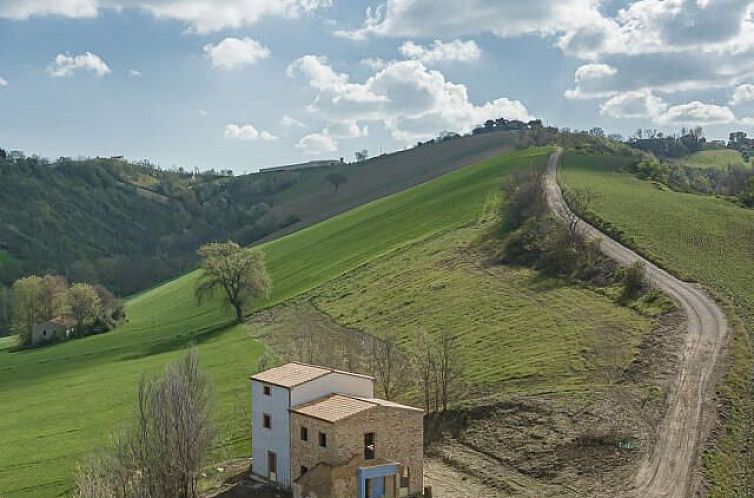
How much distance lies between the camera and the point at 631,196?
9919 centimetres

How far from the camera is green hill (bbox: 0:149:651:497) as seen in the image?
5322 cm

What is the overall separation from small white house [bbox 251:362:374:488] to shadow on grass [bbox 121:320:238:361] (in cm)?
3976

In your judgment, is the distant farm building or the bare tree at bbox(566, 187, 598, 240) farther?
the distant farm building

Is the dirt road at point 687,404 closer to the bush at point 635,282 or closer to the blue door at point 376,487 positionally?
the bush at point 635,282

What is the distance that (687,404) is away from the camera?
4438cm

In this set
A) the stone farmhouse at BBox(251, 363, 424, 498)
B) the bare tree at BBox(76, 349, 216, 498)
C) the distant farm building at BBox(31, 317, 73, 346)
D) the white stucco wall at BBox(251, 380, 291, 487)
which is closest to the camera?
the stone farmhouse at BBox(251, 363, 424, 498)

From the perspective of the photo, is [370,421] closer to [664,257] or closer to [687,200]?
[664,257]

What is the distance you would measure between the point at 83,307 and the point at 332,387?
7902 centimetres

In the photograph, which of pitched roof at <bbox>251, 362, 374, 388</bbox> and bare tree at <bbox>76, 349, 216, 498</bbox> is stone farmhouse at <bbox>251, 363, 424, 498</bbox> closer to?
pitched roof at <bbox>251, 362, 374, 388</bbox>

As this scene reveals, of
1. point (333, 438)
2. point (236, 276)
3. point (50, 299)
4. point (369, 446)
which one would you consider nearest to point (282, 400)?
point (333, 438)

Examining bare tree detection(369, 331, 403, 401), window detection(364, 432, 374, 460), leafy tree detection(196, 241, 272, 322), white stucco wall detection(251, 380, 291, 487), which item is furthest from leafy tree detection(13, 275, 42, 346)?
window detection(364, 432, 374, 460)

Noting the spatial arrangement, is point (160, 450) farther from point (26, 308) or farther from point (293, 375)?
point (26, 308)

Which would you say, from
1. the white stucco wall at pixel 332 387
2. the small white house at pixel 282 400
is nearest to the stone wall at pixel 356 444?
the small white house at pixel 282 400

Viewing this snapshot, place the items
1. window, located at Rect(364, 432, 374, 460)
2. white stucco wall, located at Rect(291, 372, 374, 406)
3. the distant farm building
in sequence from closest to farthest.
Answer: window, located at Rect(364, 432, 374, 460) → white stucco wall, located at Rect(291, 372, 374, 406) → the distant farm building
